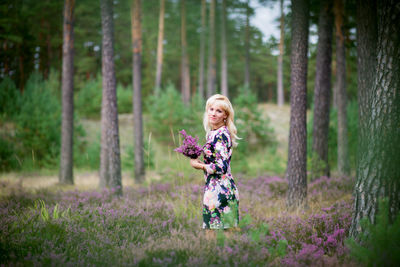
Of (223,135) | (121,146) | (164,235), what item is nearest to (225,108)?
(223,135)

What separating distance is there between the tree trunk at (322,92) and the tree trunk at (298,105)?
283 centimetres

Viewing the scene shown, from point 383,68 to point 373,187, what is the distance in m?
1.57

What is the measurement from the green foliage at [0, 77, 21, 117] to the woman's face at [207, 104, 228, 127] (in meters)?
12.7

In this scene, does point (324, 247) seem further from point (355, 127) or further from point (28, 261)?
point (355, 127)

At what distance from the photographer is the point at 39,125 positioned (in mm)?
12945

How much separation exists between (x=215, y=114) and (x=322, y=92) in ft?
20.8

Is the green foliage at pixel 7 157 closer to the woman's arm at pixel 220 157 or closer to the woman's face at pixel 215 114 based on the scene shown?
the woman's face at pixel 215 114

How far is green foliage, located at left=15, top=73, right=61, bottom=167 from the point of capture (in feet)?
42.1

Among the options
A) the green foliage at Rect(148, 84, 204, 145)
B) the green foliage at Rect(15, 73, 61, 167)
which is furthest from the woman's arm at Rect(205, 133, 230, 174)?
the green foliage at Rect(148, 84, 204, 145)

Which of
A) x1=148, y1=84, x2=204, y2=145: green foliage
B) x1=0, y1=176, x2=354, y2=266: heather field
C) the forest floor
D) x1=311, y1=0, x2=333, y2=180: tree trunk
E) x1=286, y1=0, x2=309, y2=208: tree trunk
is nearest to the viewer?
x1=0, y1=176, x2=354, y2=266: heather field

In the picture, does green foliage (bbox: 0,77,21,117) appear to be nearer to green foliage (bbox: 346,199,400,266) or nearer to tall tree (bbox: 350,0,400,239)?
tall tree (bbox: 350,0,400,239)

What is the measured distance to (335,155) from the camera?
1351 cm

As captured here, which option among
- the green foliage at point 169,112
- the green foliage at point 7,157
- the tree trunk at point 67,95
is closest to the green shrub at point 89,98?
the green foliage at point 169,112

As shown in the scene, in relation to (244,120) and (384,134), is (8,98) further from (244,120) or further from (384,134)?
(384,134)
